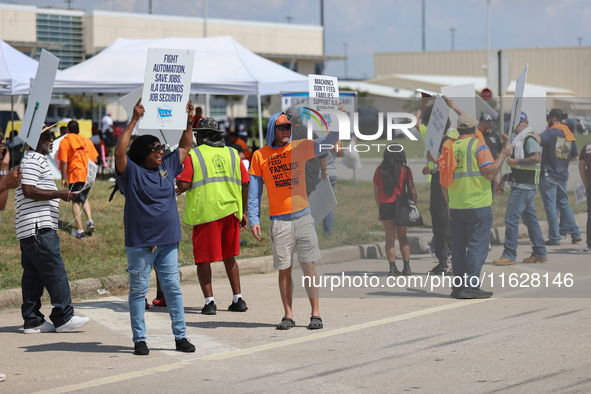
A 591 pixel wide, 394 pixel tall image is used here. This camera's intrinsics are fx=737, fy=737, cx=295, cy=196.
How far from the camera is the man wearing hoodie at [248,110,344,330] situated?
6711 millimetres

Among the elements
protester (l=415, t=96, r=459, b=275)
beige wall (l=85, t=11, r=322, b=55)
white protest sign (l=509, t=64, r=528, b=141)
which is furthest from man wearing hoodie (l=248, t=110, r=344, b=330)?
beige wall (l=85, t=11, r=322, b=55)

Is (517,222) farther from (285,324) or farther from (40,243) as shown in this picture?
(40,243)

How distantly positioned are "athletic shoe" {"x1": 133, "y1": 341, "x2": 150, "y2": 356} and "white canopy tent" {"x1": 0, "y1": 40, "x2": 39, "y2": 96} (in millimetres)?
12562

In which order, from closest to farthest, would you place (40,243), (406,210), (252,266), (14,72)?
(40,243), (406,210), (252,266), (14,72)

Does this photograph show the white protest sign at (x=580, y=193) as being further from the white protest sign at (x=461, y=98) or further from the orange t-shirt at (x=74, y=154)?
the orange t-shirt at (x=74, y=154)

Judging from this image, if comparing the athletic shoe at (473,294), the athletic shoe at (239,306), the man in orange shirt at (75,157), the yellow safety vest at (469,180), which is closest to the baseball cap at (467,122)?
the yellow safety vest at (469,180)

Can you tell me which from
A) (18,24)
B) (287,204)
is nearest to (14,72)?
(287,204)

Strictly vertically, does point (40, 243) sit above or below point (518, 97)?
below

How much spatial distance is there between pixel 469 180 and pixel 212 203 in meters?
2.79

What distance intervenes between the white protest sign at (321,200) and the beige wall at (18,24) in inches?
1902

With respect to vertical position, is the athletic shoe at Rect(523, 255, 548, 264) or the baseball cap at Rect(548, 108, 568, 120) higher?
the baseball cap at Rect(548, 108, 568, 120)

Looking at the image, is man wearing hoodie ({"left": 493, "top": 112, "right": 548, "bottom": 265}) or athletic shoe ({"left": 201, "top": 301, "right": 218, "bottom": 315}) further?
man wearing hoodie ({"left": 493, "top": 112, "right": 548, "bottom": 265})

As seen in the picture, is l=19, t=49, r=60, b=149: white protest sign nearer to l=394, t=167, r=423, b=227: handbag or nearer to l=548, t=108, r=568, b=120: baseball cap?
l=394, t=167, r=423, b=227: handbag

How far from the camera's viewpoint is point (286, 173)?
22.2ft
